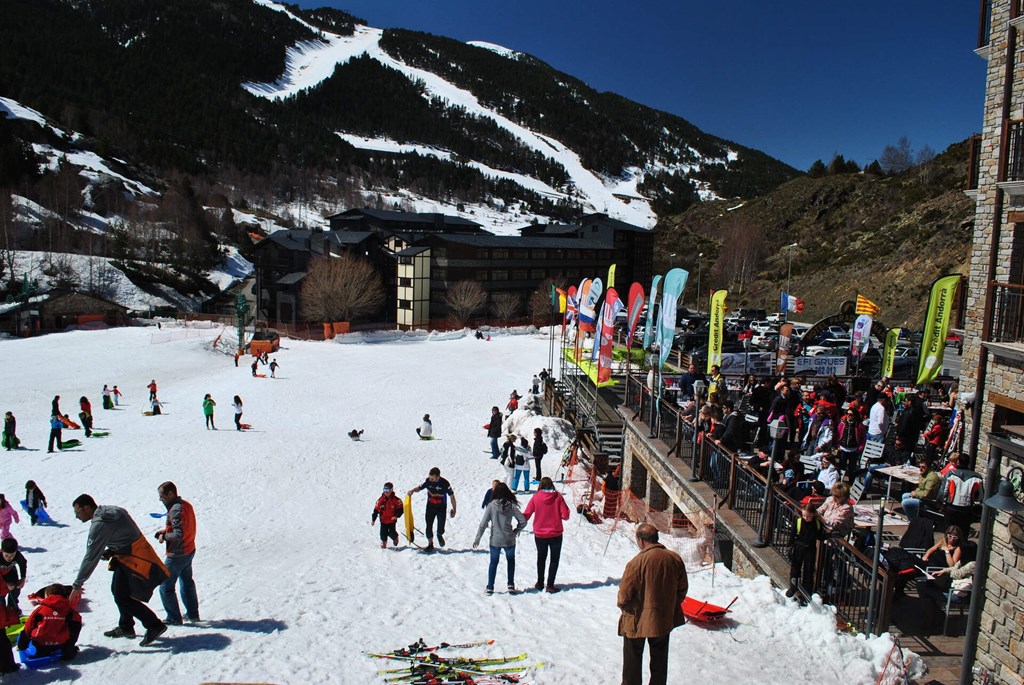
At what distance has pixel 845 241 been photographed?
268 feet

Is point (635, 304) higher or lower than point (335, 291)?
lower

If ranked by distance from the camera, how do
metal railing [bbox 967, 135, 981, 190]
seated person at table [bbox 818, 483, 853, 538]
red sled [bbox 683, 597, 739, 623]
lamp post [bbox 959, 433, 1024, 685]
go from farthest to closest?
1. metal railing [bbox 967, 135, 981, 190]
2. seated person at table [bbox 818, 483, 853, 538]
3. red sled [bbox 683, 597, 739, 623]
4. lamp post [bbox 959, 433, 1024, 685]

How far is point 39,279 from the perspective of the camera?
62.3 meters

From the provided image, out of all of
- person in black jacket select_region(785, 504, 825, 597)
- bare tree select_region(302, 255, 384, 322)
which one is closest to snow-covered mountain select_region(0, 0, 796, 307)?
bare tree select_region(302, 255, 384, 322)

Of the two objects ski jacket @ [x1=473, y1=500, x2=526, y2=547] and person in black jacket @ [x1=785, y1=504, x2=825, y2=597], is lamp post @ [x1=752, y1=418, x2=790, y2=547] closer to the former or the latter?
person in black jacket @ [x1=785, y1=504, x2=825, y2=597]

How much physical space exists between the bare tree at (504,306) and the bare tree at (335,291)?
1263 centimetres

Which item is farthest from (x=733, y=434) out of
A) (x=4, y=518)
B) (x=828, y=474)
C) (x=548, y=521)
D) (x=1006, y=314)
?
(x=4, y=518)

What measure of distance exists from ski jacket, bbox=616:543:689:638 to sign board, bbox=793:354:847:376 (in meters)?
22.1

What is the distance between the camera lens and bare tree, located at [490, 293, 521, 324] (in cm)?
6888

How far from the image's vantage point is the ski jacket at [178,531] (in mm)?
7125

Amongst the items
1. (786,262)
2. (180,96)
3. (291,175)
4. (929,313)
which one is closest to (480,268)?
(786,262)

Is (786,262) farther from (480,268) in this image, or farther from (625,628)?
(625,628)

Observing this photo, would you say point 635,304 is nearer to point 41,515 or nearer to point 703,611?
point 703,611

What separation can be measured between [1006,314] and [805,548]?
22.7 feet
